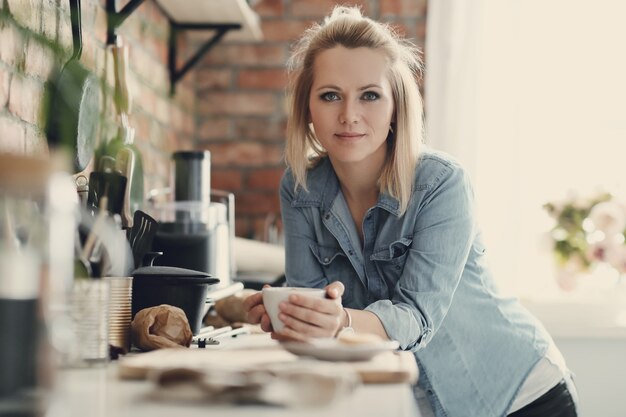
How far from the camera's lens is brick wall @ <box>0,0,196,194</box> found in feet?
4.38

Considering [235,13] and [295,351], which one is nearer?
[295,351]

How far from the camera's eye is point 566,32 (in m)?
3.03

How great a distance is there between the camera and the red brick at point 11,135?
1.30 m

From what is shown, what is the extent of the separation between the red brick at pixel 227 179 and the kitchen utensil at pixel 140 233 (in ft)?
5.23

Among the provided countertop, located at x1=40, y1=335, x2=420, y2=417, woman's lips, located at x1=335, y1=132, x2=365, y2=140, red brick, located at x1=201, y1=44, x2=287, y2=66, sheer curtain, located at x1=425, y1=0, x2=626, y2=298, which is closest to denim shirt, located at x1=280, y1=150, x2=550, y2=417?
woman's lips, located at x1=335, y1=132, x2=365, y2=140

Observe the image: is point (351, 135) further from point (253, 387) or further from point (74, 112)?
point (253, 387)

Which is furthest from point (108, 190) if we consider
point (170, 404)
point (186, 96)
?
point (186, 96)

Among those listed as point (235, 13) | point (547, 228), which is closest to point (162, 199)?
point (235, 13)

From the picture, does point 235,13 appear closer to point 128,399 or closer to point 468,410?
point 468,410

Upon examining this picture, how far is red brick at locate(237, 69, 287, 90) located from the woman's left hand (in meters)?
1.88

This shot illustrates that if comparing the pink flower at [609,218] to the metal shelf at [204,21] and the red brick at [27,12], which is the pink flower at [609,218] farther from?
the red brick at [27,12]

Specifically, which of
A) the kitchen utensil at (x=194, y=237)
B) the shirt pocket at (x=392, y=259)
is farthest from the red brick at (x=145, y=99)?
the shirt pocket at (x=392, y=259)

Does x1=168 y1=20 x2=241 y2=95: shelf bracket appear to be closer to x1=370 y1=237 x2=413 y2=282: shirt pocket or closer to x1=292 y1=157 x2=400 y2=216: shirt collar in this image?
x1=292 y1=157 x2=400 y2=216: shirt collar

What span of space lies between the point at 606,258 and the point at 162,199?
4.51 feet
